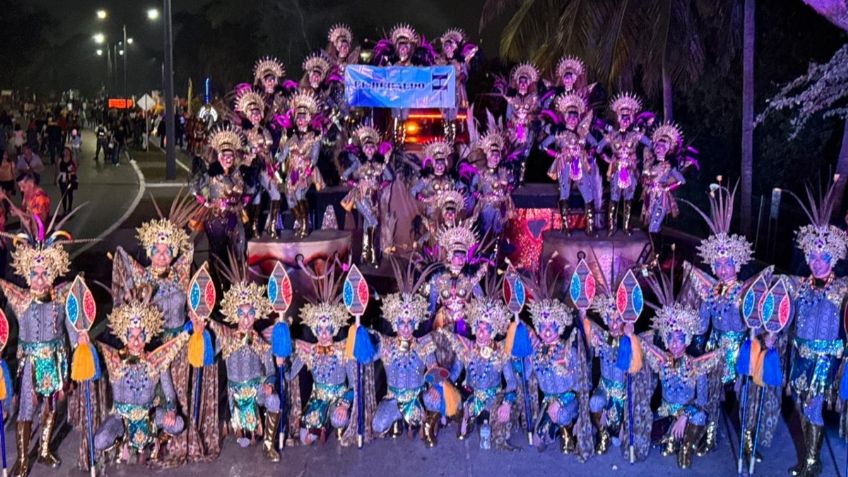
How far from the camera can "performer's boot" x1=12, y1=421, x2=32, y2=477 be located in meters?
5.88

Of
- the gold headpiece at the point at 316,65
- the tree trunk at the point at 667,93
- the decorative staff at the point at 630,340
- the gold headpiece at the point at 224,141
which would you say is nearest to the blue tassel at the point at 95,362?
the decorative staff at the point at 630,340

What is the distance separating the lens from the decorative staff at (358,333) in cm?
610

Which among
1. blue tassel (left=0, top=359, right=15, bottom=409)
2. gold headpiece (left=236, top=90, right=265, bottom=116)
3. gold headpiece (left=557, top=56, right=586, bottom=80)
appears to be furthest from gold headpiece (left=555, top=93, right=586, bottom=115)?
blue tassel (left=0, top=359, right=15, bottom=409)

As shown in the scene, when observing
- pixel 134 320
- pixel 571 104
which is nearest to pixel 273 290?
pixel 134 320

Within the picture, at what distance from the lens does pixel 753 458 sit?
5.99m

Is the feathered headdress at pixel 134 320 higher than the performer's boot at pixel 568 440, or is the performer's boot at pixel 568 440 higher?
the feathered headdress at pixel 134 320

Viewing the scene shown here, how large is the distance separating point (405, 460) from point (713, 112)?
13.2 meters

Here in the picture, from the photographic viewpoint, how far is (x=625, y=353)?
5.97 m

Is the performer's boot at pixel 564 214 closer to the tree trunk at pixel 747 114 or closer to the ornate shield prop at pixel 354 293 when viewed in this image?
the tree trunk at pixel 747 114

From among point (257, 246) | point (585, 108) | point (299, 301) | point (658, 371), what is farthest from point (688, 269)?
point (257, 246)

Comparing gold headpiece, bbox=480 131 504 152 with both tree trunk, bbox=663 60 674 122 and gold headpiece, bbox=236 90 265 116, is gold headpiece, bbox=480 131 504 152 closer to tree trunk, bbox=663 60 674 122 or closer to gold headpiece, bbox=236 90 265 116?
gold headpiece, bbox=236 90 265 116

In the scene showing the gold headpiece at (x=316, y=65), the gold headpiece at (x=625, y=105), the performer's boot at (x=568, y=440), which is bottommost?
the performer's boot at (x=568, y=440)

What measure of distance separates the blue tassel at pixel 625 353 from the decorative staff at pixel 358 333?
1745 millimetres

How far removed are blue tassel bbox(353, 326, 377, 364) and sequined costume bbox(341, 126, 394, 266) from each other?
4.14m
